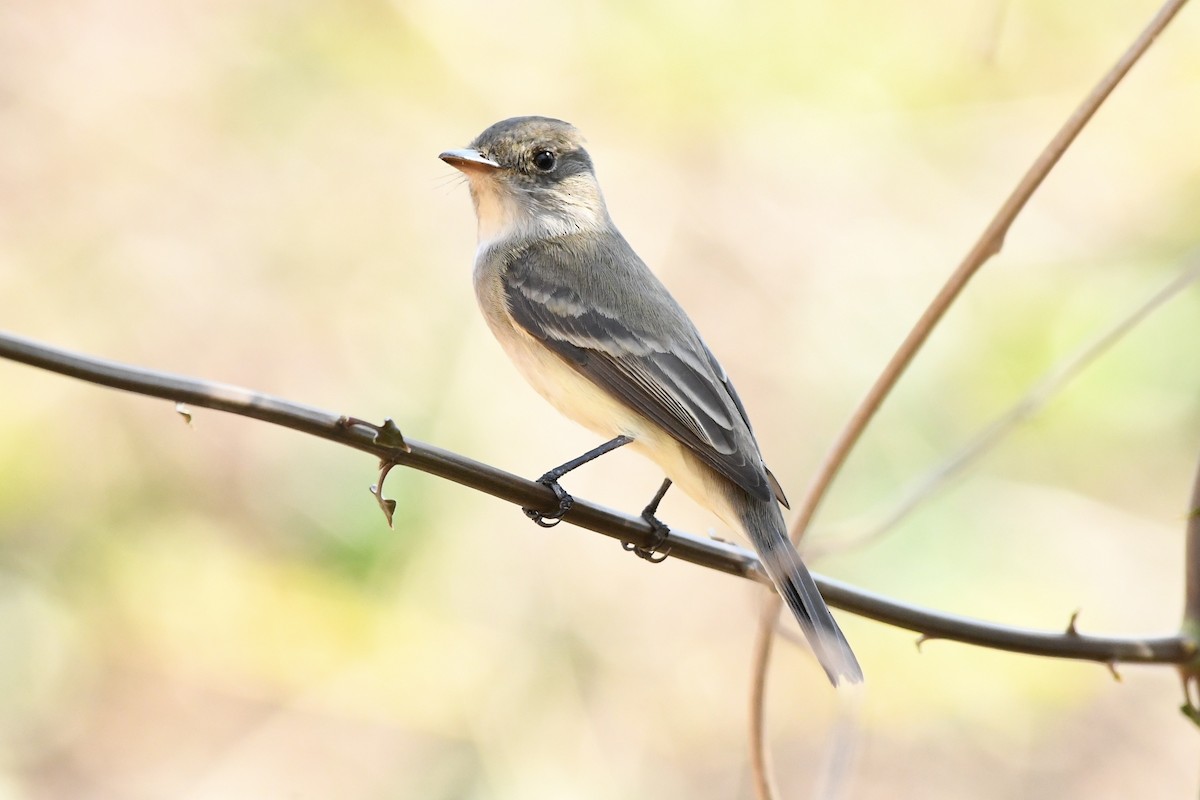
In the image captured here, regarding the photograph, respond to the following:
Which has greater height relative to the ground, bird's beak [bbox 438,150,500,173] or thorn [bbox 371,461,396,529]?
bird's beak [bbox 438,150,500,173]

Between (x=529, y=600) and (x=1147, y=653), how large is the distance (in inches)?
91.9

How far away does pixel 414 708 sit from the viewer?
3.93 m

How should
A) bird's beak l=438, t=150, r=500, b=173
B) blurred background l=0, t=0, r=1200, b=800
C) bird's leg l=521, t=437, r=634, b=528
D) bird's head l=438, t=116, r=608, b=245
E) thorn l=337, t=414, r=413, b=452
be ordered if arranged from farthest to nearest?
blurred background l=0, t=0, r=1200, b=800, bird's head l=438, t=116, r=608, b=245, bird's beak l=438, t=150, r=500, b=173, bird's leg l=521, t=437, r=634, b=528, thorn l=337, t=414, r=413, b=452

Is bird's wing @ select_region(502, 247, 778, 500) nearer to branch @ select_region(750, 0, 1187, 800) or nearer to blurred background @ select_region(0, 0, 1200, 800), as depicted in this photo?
branch @ select_region(750, 0, 1187, 800)

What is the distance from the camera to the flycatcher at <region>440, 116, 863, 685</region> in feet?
8.86

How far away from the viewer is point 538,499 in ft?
5.57

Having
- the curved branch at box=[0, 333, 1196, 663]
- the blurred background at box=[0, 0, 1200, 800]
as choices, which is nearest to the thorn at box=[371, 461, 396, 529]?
the curved branch at box=[0, 333, 1196, 663]

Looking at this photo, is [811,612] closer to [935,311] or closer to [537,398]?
[935,311]

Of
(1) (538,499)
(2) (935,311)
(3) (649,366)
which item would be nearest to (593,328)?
(3) (649,366)

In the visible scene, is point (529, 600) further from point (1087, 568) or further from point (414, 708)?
point (1087, 568)

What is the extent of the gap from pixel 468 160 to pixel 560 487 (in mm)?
1072

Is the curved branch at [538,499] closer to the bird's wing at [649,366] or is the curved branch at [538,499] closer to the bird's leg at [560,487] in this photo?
the bird's leg at [560,487]

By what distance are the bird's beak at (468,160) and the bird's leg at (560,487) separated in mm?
783

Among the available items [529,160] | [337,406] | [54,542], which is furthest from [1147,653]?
[54,542]
